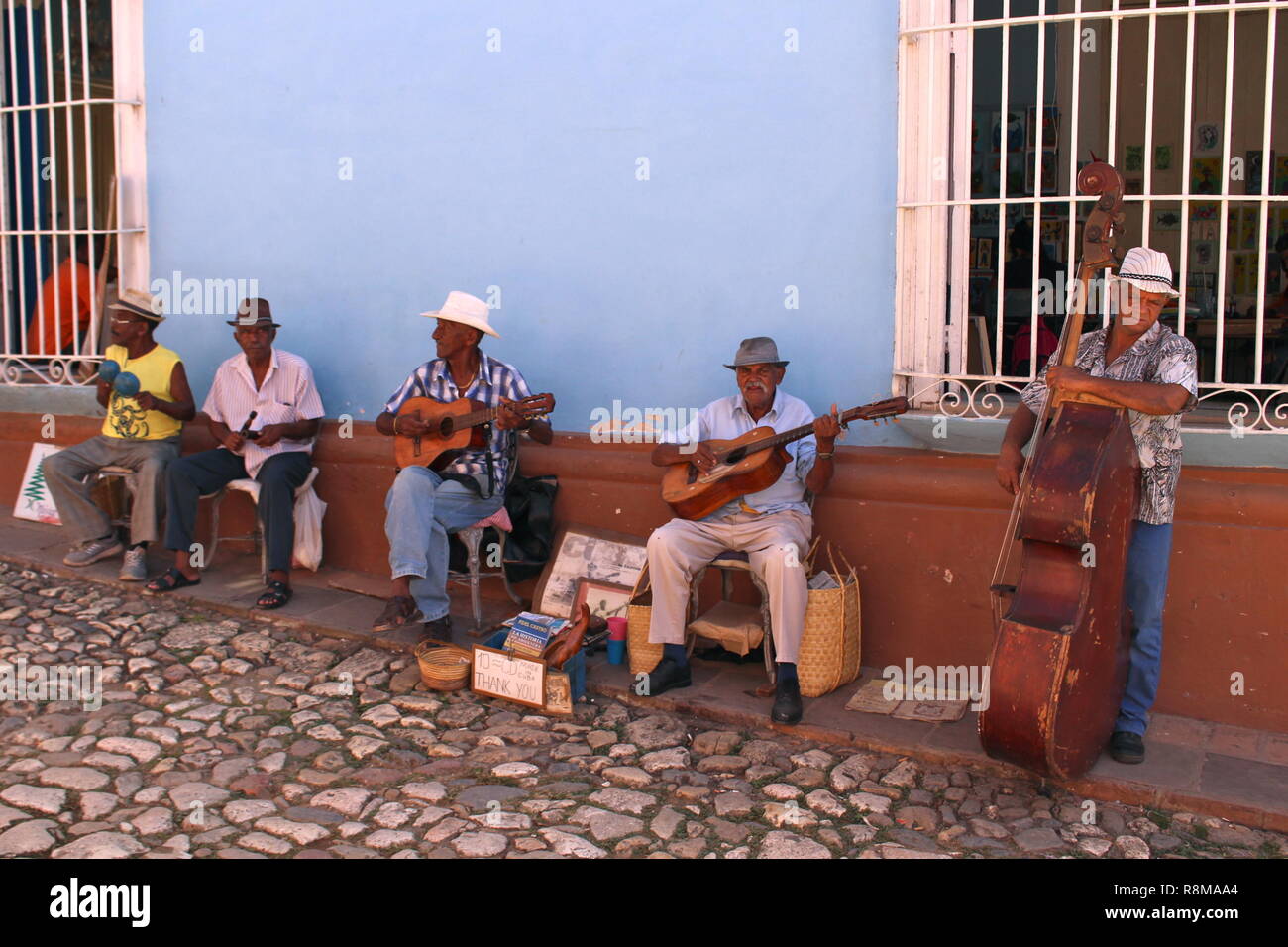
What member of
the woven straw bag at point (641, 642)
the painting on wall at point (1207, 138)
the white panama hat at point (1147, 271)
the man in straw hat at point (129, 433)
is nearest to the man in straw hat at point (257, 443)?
the man in straw hat at point (129, 433)

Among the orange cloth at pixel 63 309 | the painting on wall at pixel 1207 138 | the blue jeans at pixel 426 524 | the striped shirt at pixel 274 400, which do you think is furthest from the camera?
the painting on wall at pixel 1207 138

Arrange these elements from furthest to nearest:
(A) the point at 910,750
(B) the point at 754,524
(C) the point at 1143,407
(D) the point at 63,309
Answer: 1. (D) the point at 63,309
2. (B) the point at 754,524
3. (A) the point at 910,750
4. (C) the point at 1143,407

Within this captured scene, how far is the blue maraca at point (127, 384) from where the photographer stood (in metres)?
6.11

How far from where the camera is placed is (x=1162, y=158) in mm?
7863

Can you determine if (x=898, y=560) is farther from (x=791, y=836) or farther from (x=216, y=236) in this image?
(x=216, y=236)

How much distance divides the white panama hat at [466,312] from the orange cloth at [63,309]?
8.63ft

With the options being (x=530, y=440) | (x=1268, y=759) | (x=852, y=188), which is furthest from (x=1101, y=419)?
(x=530, y=440)

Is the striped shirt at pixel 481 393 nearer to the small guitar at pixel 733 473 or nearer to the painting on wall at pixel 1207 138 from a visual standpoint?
the small guitar at pixel 733 473

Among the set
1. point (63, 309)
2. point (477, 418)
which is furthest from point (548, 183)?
point (63, 309)

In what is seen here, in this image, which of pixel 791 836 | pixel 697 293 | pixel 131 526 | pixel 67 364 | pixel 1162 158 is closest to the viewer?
pixel 791 836

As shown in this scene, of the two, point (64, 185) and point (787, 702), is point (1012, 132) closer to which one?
point (787, 702)

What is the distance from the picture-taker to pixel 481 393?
546cm

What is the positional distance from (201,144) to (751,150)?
9.85ft

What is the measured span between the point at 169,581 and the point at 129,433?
0.84m
